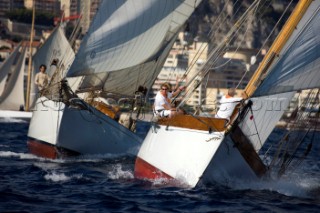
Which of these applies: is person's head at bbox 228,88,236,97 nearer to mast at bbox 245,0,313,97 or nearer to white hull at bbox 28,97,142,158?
mast at bbox 245,0,313,97

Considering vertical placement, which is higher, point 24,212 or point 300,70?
point 300,70

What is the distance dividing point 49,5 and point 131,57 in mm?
174838

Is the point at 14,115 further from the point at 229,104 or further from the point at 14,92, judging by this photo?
the point at 229,104

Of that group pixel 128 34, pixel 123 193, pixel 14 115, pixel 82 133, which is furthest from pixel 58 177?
pixel 14 115

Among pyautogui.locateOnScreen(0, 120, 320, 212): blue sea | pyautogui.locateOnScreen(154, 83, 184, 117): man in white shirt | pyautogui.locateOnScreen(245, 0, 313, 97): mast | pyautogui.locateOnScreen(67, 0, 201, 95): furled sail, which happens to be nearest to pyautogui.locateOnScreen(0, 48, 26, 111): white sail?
pyautogui.locateOnScreen(67, 0, 201, 95): furled sail

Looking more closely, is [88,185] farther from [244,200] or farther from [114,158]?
[114,158]

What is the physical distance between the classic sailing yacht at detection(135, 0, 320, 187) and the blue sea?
33cm

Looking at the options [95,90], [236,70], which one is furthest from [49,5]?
[95,90]

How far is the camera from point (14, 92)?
2354 inches

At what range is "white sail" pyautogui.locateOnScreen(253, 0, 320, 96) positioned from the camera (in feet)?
56.4

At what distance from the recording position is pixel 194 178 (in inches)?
710

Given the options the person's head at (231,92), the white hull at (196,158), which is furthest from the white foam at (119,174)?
the person's head at (231,92)

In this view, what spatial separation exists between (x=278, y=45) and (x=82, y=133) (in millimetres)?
7714

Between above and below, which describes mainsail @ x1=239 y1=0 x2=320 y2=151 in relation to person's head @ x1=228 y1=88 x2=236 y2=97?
above
